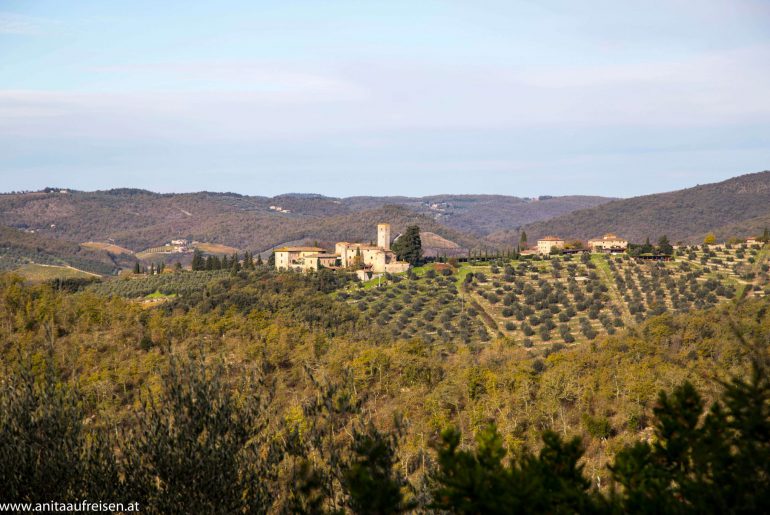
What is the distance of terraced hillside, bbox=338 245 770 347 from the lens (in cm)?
6384

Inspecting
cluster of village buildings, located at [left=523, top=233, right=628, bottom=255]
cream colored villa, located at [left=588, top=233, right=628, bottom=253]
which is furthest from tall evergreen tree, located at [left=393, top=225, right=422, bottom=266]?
cream colored villa, located at [left=588, top=233, right=628, bottom=253]

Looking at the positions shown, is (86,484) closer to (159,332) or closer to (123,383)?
(123,383)

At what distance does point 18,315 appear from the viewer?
5150cm

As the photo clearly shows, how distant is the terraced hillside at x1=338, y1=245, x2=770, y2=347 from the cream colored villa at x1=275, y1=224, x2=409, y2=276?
4409mm

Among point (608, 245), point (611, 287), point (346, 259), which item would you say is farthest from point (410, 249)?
point (608, 245)

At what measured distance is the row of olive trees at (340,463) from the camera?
1051 centimetres

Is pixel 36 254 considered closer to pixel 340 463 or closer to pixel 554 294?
pixel 554 294

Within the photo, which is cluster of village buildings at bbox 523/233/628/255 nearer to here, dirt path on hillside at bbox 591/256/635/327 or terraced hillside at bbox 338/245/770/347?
terraced hillside at bbox 338/245/770/347

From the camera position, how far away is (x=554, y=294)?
72562mm

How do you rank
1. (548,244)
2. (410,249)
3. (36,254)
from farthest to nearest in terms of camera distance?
(36,254), (548,244), (410,249)

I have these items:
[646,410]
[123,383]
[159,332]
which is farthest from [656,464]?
[159,332]

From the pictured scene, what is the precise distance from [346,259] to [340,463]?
80103 mm

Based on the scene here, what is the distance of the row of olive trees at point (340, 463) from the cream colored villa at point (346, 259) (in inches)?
2738

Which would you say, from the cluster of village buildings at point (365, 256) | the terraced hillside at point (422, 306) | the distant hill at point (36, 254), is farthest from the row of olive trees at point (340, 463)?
the distant hill at point (36, 254)
